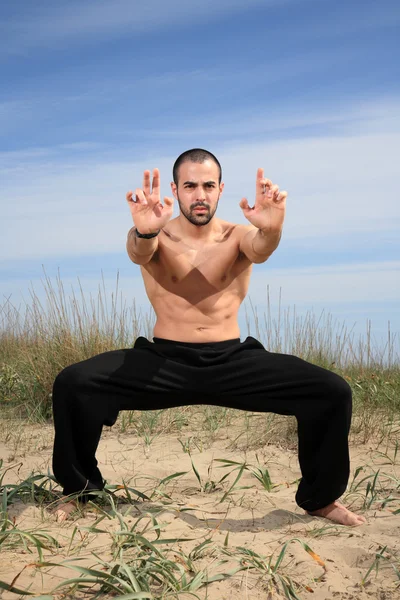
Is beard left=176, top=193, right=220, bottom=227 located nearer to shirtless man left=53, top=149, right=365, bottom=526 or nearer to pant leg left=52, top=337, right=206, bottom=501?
shirtless man left=53, top=149, right=365, bottom=526

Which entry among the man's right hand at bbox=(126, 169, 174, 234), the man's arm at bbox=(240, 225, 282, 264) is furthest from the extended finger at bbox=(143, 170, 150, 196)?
the man's arm at bbox=(240, 225, 282, 264)

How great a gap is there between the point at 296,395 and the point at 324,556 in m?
0.84

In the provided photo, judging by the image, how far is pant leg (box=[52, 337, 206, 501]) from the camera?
3629mm

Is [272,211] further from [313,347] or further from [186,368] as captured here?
[313,347]

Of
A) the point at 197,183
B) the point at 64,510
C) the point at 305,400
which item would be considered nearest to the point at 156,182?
the point at 197,183

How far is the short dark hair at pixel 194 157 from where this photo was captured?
4008mm

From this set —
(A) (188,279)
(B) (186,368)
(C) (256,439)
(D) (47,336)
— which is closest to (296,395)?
(B) (186,368)

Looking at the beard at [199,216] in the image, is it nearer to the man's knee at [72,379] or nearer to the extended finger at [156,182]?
the extended finger at [156,182]

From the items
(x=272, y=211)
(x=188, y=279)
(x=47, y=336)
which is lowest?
(x=47, y=336)

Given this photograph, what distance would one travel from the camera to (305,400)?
367cm

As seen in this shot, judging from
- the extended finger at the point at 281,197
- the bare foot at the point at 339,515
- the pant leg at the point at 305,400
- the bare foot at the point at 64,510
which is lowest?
→ the bare foot at the point at 339,515

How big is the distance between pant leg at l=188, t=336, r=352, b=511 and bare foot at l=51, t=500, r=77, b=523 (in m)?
0.93

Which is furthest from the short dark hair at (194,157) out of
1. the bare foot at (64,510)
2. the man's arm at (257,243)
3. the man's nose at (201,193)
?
the bare foot at (64,510)

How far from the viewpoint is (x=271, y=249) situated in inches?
Answer: 152
